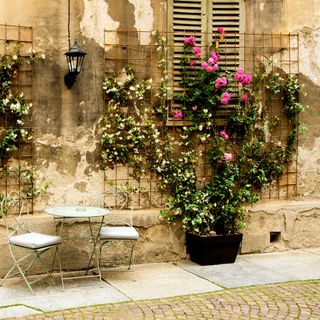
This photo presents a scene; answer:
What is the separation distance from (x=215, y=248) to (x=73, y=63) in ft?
9.39

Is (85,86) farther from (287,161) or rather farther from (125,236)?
(287,161)

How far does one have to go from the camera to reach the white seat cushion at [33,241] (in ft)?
20.3

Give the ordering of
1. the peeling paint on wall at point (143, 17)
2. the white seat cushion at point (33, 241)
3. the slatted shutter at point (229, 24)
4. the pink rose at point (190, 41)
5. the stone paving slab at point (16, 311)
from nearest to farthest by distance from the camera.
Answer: the stone paving slab at point (16, 311) → the white seat cushion at point (33, 241) → the peeling paint on wall at point (143, 17) → the pink rose at point (190, 41) → the slatted shutter at point (229, 24)

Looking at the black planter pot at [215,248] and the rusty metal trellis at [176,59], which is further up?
the rusty metal trellis at [176,59]

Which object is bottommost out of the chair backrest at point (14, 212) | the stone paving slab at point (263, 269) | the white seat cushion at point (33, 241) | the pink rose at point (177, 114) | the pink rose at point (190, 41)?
the stone paving slab at point (263, 269)

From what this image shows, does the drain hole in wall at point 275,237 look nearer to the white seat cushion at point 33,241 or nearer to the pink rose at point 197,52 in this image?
the pink rose at point 197,52

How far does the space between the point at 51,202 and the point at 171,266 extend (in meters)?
1.69

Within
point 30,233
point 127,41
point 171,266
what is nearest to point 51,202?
point 30,233

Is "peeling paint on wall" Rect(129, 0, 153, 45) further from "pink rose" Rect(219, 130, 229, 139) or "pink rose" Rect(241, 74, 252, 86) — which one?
"pink rose" Rect(219, 130, 229, 139)

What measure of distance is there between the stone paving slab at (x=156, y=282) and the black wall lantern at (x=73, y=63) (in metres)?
2.36

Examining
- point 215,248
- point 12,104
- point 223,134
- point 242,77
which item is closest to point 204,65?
point 242,77

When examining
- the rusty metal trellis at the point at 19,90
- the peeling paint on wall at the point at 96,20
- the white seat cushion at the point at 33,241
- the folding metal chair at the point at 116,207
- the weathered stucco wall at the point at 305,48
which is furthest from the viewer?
the weathered stucco wall at the point at 305,48

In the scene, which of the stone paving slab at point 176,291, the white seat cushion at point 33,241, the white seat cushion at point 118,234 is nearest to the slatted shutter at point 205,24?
the white seat cushion at point 118,234

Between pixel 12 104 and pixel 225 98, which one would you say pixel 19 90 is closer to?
pixel 12 104
